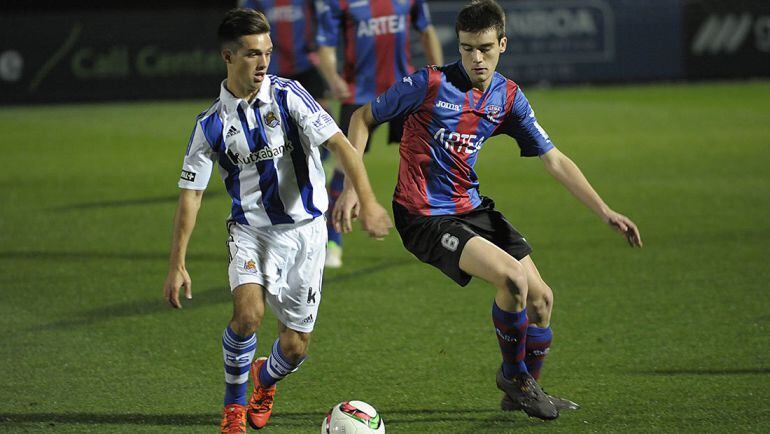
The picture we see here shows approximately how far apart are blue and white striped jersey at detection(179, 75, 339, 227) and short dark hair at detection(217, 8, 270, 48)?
0.75 feet

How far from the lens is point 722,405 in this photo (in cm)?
492

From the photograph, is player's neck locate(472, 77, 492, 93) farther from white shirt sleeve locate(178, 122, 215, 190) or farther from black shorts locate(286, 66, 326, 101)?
black shorts locate(286, 66, 326, 101)

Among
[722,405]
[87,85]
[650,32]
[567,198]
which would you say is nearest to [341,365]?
[722,405]

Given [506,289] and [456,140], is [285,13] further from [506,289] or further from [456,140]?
[506,289]

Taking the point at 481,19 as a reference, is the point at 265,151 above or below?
below

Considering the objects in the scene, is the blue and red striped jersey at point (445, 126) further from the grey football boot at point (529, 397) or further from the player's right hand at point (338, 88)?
the player's right hand at point (338, 88)

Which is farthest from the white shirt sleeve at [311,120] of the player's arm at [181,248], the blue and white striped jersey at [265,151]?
the player's arm at [181,248]

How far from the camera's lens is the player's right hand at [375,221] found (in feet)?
13.5

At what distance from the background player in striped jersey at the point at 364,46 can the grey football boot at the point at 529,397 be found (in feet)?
10.9

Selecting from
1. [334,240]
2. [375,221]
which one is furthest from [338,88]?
[375,221]

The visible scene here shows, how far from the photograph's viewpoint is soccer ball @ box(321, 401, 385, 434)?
435 cm

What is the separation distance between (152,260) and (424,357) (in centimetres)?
317

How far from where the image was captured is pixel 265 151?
457cm

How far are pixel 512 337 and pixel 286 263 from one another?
98 centimetres
